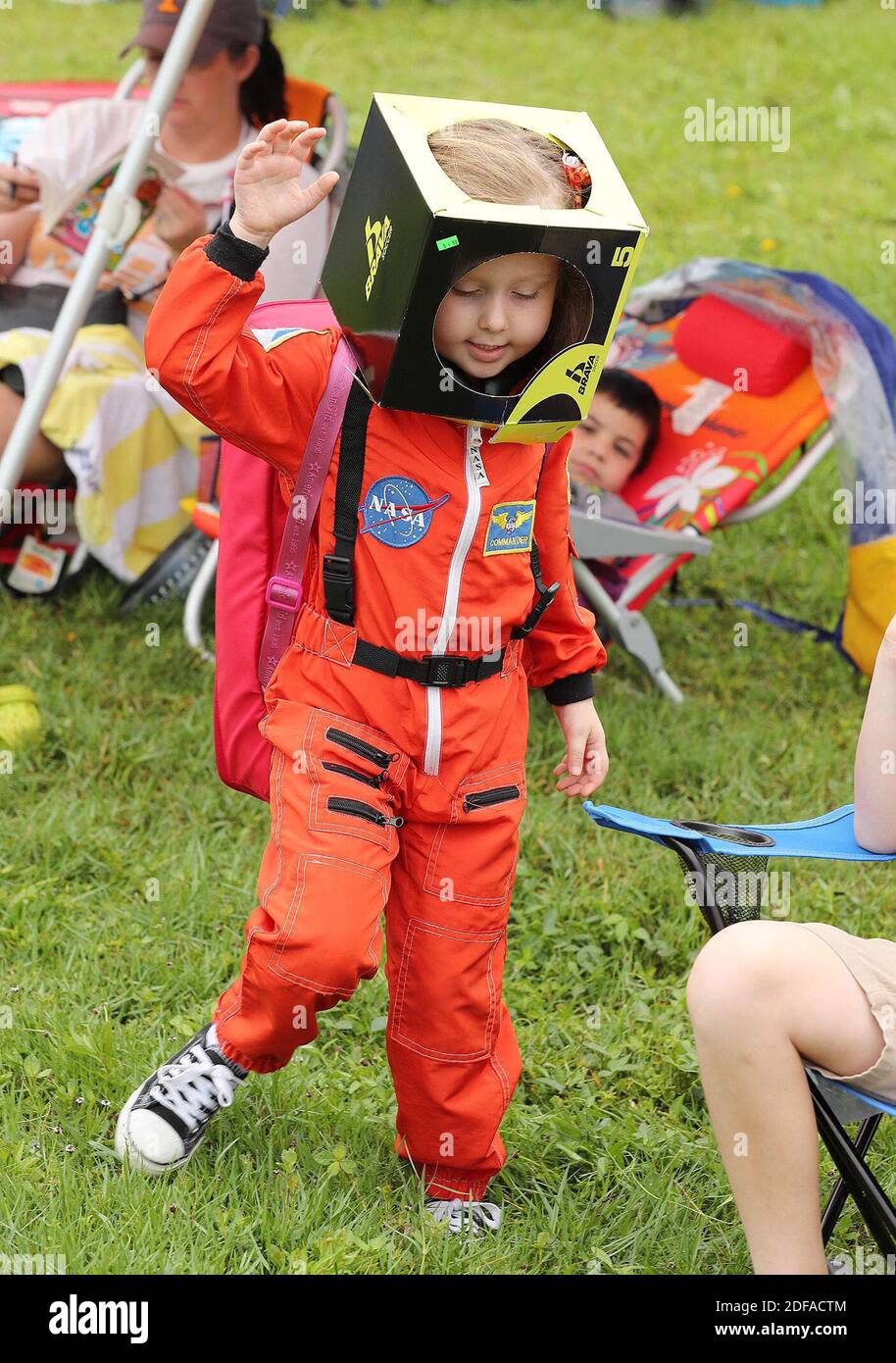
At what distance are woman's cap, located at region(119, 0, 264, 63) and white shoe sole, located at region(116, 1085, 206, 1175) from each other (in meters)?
2.99

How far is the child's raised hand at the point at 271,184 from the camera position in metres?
2.08

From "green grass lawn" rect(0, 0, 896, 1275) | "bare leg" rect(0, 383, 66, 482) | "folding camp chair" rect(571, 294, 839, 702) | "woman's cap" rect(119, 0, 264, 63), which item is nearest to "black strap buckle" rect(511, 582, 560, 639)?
"green grass lawn" rect(0, 0, 896, 1275)

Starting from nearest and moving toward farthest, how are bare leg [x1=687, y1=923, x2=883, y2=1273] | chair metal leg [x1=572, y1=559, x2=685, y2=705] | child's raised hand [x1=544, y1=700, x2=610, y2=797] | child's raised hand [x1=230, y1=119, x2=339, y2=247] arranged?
1. bare leg [x1=687, y1=923, x2=883, y2=1273]
2. child's raised hand [x1=230, y1=119, x2=339, y2=247]
3. child's raised hand [x1=544, y1=700, x2=610, y2=797]
4. chair metal leg [x1=572, y1=559, x2=685, y2=705]

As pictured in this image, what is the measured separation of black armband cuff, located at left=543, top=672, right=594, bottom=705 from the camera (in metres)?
2.61

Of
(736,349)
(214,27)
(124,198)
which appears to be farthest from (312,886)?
(214,27)

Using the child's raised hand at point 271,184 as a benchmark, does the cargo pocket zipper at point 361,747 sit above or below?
below

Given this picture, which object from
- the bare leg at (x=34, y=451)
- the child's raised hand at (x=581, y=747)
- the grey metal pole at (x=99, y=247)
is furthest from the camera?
the bare leg at (x=34, y=451)

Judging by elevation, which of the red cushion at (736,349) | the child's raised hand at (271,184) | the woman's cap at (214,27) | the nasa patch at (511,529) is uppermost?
the child's raised hand at (271,184)

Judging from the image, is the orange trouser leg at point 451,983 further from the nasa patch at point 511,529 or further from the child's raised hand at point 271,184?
the child's raised hand at point 271,184

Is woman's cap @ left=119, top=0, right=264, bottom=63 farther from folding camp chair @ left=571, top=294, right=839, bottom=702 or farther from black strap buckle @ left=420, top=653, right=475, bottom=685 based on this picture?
black strap buckle @ left=420, top=653, right=475, bottom=685

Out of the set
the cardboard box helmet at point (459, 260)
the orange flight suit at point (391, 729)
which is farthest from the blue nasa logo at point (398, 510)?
the cardboard box helmet at point (459, 260)

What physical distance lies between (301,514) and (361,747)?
364mm

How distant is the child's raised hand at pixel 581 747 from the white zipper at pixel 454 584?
0.36 metres

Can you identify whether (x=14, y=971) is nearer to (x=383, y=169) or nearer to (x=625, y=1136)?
(x=625, y=1136)
